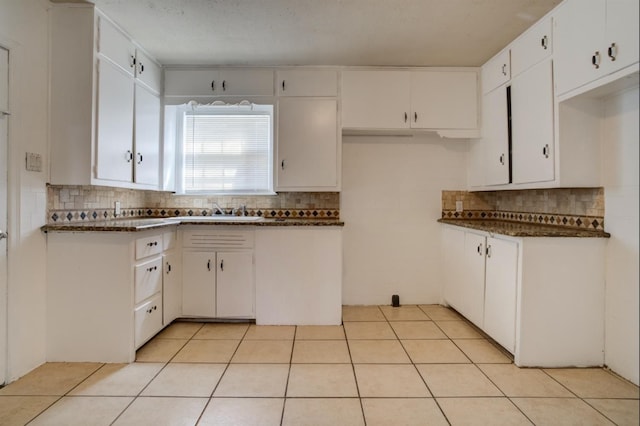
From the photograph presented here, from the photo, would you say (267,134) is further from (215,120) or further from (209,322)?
(209,322)

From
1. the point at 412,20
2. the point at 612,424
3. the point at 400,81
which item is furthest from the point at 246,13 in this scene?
the point at 612,424

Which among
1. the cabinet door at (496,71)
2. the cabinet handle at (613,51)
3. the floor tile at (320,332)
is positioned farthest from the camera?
the cabinet door at (496,71)

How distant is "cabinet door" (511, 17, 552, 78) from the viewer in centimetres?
226

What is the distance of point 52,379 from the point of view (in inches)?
76.6

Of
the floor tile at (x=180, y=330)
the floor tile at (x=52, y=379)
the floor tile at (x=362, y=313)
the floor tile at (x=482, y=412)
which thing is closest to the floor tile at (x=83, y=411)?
the floor tile at (x=52, y=379)

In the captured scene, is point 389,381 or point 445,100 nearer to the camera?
point 389,381

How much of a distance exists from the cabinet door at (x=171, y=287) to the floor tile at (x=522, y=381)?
7.65 ft

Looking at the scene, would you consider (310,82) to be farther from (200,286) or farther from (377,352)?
(377,352)

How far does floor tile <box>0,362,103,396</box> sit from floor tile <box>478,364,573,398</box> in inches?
96.9

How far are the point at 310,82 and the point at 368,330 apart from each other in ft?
7.48

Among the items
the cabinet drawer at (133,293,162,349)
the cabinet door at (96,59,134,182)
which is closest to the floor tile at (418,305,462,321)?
the cabinet drawer at (133,293,162,349)

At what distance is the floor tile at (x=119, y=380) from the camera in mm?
1835

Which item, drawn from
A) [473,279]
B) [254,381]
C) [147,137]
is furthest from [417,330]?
[147,137]

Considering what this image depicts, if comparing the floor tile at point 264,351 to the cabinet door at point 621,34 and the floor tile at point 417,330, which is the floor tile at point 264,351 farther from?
the cabinet door at point 621,34
